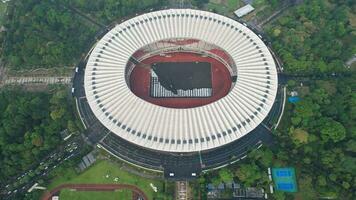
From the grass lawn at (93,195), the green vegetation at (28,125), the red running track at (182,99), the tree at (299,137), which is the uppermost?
the red running track at (182,99)

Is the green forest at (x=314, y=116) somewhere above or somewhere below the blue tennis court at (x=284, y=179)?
above

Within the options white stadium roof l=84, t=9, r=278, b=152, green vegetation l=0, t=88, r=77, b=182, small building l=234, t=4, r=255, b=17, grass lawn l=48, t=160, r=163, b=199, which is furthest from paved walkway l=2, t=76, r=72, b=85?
small building l=234, t=4, r=255, b=17

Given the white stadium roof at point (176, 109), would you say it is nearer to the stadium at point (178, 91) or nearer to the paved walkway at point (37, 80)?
the stadium at point (178, 91)

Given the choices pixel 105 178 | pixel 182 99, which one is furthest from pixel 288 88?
pixel 105 178

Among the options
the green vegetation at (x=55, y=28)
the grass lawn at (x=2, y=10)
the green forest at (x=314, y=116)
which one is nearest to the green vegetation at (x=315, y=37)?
the green forest at (x=314, y=116)

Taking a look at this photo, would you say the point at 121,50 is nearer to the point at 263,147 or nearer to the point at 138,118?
the point at 138,118
